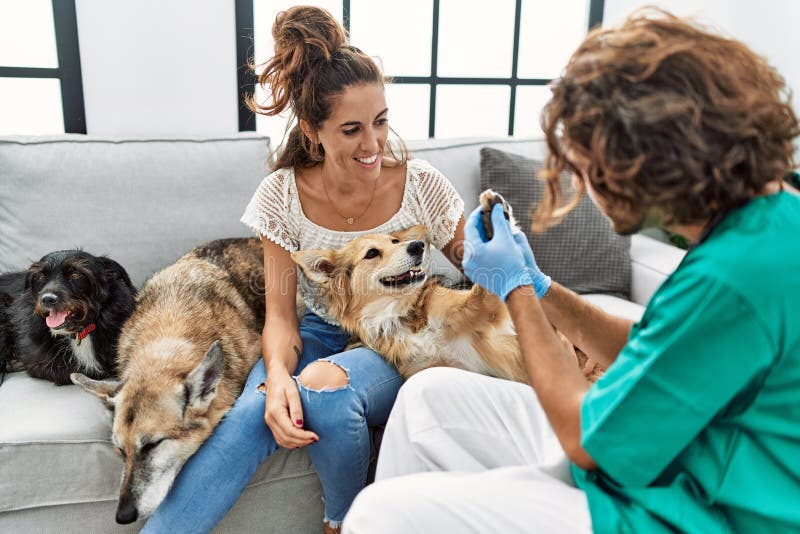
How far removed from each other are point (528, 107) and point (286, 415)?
2.47 meters

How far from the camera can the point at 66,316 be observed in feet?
5.80

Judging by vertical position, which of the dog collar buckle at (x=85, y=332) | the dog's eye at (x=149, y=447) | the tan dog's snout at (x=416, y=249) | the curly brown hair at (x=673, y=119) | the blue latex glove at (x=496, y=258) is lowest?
the dog's eye at (x=149, y=447)

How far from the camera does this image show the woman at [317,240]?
158cm

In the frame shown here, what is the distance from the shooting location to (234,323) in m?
2.03

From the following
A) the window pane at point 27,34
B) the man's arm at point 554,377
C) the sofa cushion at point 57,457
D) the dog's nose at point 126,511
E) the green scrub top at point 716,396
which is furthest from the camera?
the window pane at point 27,34

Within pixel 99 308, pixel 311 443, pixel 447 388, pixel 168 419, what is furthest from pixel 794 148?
pixel 99 308

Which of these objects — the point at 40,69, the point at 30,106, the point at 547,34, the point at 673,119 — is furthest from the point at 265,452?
the point at 547,34

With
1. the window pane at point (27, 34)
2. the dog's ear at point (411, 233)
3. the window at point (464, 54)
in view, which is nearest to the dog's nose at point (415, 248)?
the dog's ear at point (411, 233)

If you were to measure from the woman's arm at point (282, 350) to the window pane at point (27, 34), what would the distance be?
56.8 inches

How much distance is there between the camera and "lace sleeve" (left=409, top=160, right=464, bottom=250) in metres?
1.92

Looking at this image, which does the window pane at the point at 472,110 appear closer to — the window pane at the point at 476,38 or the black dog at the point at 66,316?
the window pane at the point at 476,38

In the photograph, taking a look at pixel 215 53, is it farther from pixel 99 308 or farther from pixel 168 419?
pixel 168 419

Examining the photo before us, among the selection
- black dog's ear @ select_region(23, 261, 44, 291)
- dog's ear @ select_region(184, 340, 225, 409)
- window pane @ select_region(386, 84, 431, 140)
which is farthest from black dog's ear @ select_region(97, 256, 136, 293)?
window pane @ select_region(386, 84, 431, 140)

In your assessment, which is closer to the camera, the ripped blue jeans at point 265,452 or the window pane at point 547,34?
the ripped blue jeans at point 265,452
